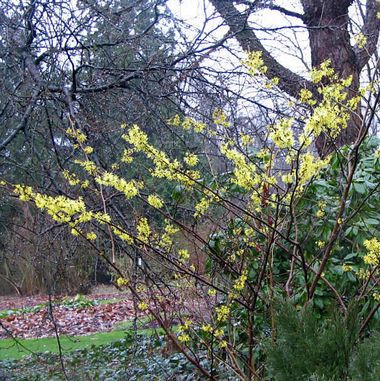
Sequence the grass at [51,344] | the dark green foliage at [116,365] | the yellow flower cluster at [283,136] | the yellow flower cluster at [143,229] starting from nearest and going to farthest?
the yellow flower cluster at [283,136] < the yellow flower cluster at [143,229] < the dark green foliage at [116,365] < the grass at [51,344]

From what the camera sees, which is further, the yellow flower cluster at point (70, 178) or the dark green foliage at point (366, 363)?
the yellow flower cluster at point (70, 178)

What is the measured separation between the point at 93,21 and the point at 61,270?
1717 mm

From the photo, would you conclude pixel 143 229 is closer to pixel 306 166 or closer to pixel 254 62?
pixel 306 166

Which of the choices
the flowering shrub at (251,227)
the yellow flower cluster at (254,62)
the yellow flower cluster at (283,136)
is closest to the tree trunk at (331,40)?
the flowering shrub at (251,227)

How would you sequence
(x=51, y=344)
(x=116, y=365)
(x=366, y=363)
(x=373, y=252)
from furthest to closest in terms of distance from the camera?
(x=51, y=344) → (x=116, y=365) → (x=373, y=252) → (x=366, y=363)

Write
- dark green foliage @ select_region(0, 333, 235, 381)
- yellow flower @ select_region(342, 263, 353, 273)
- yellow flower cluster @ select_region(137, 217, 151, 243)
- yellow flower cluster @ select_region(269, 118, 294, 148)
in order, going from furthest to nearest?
dark green foliage @ select_region(0, 333, 235, 381) < yellow flower @ select_region(342, 263, 353, 273) < yellow flower cluster @ select_region(137, 217, 151, 243) < yellow flower cluster @ select_region(269, 118, 294, 148)

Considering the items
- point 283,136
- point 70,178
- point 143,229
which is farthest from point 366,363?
point 70,178

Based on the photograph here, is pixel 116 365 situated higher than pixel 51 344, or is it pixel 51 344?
pixel 116 365

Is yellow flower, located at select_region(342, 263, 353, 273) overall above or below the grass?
above

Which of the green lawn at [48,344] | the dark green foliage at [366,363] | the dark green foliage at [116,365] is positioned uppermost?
the dark green foliage at [366,363]

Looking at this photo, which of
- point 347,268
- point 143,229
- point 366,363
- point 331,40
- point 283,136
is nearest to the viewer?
point 366,363

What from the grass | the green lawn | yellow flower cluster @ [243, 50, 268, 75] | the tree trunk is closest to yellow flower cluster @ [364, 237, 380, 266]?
yellow flower cluster @ [243, 50, 268, 75]

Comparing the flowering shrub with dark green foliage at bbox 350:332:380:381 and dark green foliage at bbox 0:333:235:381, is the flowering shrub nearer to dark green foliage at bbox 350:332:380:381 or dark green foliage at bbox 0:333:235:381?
dark green foliage at bbox 350:332:380:381

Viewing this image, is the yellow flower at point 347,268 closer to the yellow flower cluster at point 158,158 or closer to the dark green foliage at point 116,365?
the yellow flower cluster at point 158,158
